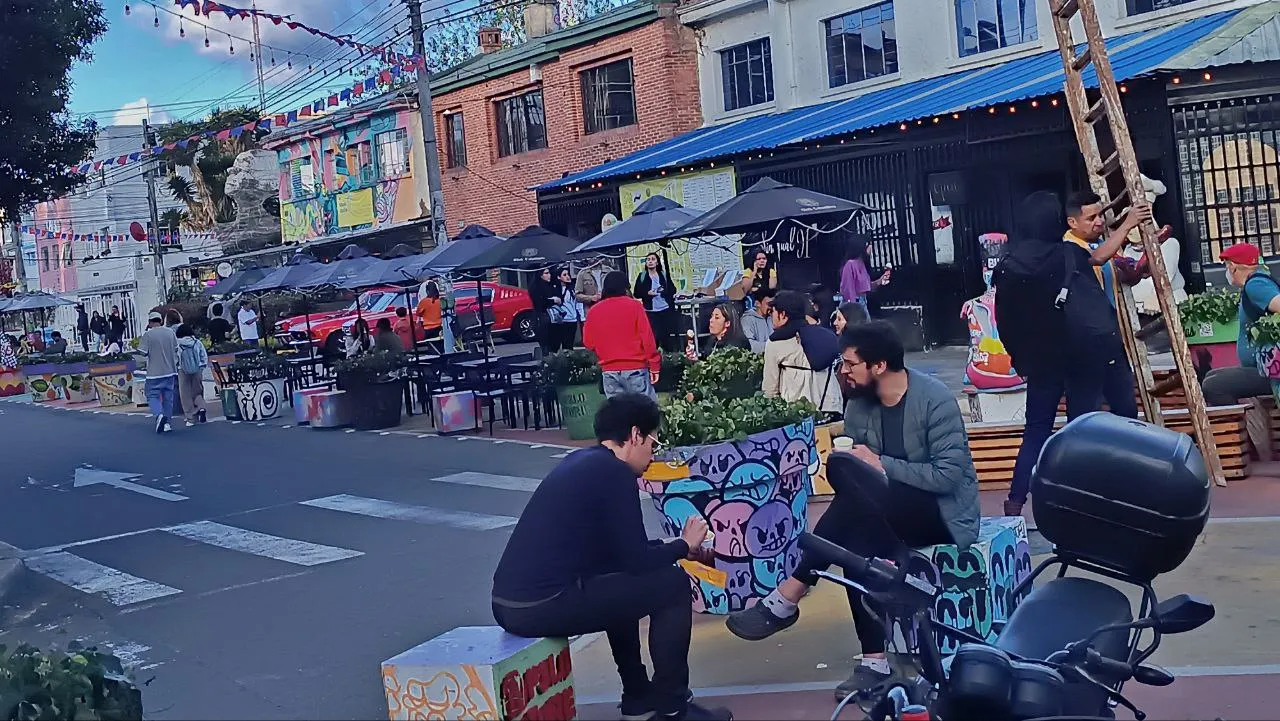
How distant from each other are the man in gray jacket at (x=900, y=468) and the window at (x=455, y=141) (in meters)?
27.0

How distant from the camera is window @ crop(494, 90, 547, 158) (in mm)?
29062

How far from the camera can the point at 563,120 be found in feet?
91.8

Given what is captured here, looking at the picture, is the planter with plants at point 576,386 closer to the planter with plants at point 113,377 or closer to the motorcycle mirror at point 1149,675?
the motorcycle mirror at point 1149,675

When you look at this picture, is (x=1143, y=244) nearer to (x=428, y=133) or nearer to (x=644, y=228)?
(x=644, y=228)

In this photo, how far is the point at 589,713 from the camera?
5523 mm

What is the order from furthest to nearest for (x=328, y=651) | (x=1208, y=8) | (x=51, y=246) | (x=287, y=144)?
1. (x=51, y=246)
2. (x=287, y=144)
3. (x=1208, y=8)
4. (x=328, y=651)

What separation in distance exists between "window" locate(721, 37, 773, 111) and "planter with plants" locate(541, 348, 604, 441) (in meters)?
10.5

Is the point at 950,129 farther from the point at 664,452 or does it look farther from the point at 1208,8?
the point at 664,452

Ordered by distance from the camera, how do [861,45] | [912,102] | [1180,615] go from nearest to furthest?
1. [1180,615]
2. [912,102]
3. [861,45]

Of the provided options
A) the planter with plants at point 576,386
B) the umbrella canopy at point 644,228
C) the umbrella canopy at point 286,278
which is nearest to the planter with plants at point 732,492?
the planter with plants at point 576,386

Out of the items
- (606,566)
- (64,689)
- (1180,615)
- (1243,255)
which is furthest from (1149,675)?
(1243,255)

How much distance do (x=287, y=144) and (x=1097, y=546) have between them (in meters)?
39.8

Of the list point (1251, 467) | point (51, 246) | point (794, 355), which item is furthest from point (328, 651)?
point (51, 246)

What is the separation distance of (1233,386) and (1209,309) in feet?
3.34
